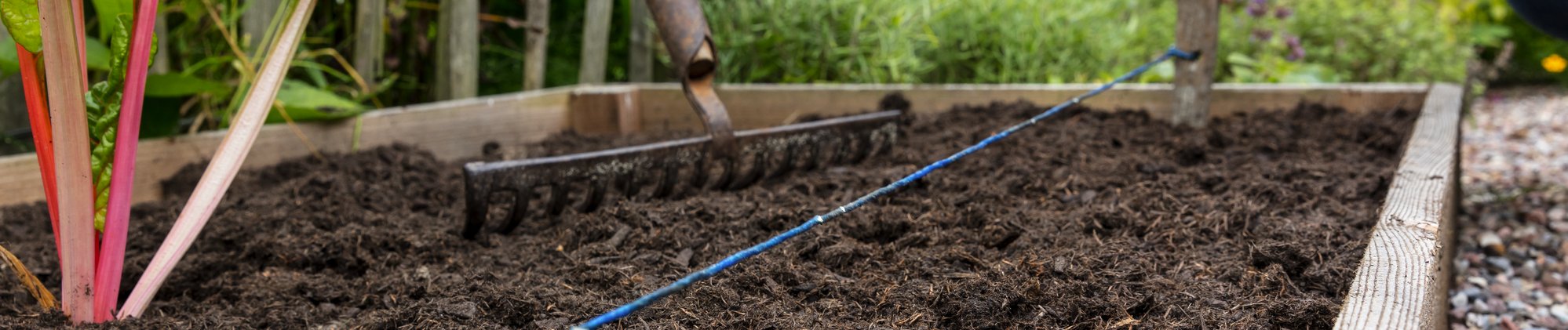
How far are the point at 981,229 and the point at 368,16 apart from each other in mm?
2208

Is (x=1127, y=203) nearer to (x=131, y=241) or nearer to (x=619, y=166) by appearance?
(x=619, y=166)


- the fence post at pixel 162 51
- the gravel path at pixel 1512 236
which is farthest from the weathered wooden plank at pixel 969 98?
the fence post at pixel 162 51

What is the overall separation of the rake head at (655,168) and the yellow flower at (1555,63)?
7489mm

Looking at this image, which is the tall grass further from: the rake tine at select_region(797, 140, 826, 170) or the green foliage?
the green foliage

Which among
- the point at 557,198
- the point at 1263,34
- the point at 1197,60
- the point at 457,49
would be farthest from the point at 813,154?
the point at 1263,34

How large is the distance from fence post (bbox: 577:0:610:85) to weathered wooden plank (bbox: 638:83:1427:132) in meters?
0.34

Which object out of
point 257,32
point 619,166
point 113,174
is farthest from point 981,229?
point 257,32

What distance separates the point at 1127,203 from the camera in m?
1.81

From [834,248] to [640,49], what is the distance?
8.87 ft

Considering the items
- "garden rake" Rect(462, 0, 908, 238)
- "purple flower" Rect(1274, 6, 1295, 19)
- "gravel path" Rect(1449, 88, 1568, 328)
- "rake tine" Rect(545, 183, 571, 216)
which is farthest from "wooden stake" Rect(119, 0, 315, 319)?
"purple flower" Rect(1274, 6, 1295, 19)

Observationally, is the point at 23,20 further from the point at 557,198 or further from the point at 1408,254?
the point at 1408,254

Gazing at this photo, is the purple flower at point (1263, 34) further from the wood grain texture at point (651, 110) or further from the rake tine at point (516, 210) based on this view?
the rake tine at point (516, 210)

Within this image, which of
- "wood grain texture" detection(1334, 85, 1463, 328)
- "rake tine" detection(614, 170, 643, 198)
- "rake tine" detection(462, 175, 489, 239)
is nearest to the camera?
"wood grain texture" detection(1334, 85, 1463, 328)

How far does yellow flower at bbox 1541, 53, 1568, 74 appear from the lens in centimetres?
766
